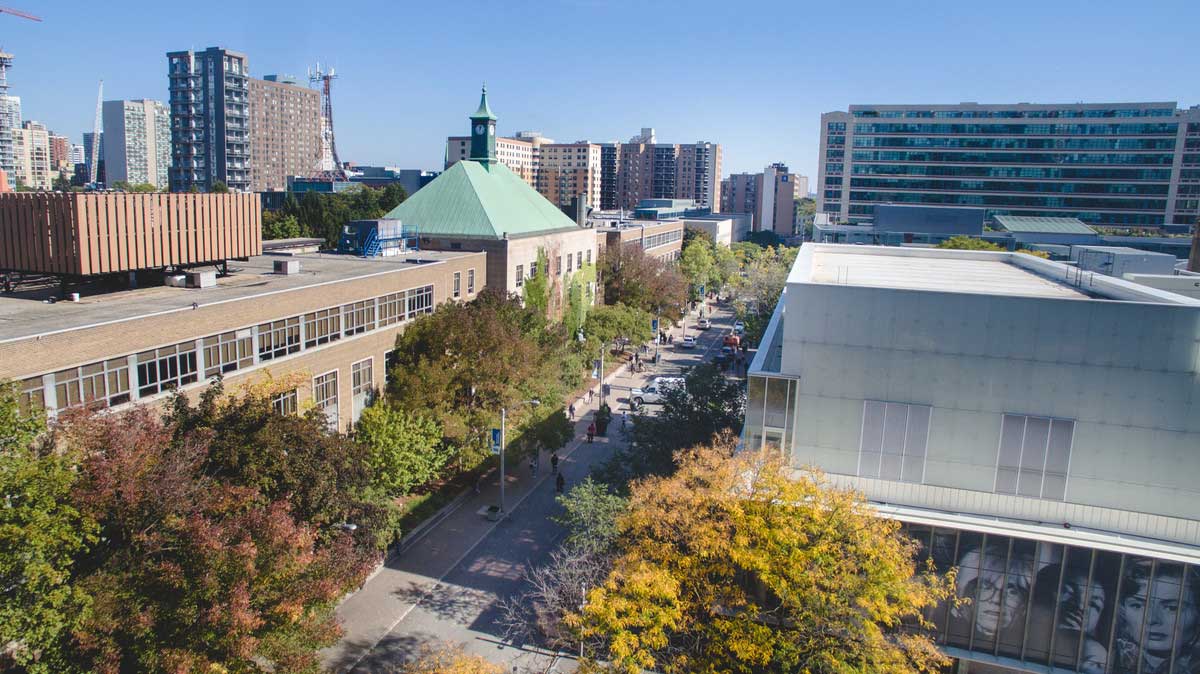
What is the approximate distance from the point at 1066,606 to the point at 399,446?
67.7 ft

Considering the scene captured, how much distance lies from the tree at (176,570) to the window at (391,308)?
18.8m

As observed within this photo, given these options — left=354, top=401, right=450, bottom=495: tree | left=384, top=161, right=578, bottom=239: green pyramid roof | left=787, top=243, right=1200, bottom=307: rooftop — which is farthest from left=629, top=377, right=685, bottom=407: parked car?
left=354, top=401, right=450, bottom=495: tree

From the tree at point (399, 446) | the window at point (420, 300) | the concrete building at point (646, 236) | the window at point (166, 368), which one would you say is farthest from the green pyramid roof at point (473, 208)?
the window at point (166, 368)

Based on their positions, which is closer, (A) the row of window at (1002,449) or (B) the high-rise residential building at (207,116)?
(A) the row of window at (1002,449)

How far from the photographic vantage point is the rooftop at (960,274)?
77.7 feet

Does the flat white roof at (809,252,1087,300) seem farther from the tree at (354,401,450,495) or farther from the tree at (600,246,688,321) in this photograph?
the tree at (600,246,688,321)

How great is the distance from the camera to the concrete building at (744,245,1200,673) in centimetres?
1903

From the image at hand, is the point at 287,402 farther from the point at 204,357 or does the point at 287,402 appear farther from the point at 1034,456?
the point at 1034,456

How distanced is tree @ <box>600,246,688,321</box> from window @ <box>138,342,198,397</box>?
44.1 meters

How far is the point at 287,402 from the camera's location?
1164 inches

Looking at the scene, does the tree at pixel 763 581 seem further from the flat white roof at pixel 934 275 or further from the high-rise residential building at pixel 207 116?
the high-rise residential building at pixel 207 116

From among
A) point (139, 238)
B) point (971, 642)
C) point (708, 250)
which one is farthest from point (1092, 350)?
point (708, 250)

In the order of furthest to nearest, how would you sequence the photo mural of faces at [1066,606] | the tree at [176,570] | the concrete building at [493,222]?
the concrete building at [493,222], the photo mural of faces at [1066,606], the tree at [176,570]

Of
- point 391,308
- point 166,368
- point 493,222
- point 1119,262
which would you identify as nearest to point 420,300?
point 391,308
